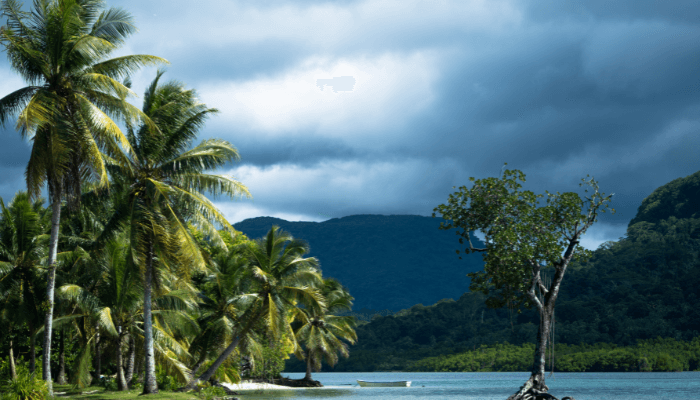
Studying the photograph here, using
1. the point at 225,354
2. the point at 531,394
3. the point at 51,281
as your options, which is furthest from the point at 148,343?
the point at 531,394

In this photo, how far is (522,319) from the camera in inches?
3954

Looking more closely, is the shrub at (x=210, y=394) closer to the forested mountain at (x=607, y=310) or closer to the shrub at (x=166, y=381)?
the shrub at (x=166, y=381)

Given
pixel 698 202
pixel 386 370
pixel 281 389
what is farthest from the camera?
pixel 698 202

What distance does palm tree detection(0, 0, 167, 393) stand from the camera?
18312mm

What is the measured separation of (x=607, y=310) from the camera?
92.3 metres

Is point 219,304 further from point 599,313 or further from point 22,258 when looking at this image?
point 599,313

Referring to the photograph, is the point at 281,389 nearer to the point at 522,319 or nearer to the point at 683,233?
the point at 522,319

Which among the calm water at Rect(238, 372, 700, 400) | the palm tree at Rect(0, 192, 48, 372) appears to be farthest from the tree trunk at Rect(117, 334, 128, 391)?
the calm water at Rect(238, 372, 700, 400)

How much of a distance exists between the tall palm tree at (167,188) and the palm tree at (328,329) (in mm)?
24438

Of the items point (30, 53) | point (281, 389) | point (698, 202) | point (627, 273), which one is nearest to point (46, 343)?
point (30, 53)

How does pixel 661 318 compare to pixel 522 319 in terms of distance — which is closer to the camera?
pixel 661 318

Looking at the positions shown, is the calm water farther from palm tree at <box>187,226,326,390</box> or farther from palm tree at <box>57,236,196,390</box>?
palm tree at <box>57,236,196,390</box>

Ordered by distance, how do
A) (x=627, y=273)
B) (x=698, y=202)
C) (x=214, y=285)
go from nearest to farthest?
1. (x=214, y=285)
2. (x=627, y=273)
3. (x=698, y=202)

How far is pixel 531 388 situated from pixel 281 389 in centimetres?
3436
